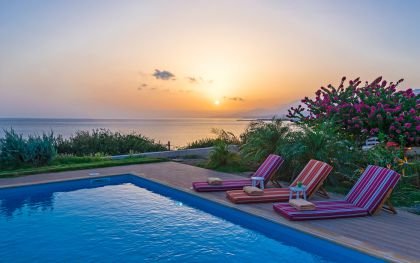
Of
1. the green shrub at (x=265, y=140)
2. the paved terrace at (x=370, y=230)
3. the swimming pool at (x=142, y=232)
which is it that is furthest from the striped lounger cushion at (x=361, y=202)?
the green shrub at (x=265, y=140)

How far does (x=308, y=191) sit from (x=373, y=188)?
1170mm

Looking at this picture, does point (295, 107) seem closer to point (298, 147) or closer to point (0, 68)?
point (298, 147)

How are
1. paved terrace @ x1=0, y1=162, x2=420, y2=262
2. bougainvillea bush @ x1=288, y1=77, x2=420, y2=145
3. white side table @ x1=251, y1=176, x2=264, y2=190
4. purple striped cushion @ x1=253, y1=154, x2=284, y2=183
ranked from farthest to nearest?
bougainvillea bush @ x1=288, y1=77, x2=420, y2=145, purple striped cushion @ x1=253, y1=154, x2=284, y2=183, white side table @ x1=251, y1=176, x2=264, y2=190, paved terrace @ x1=0, y1=162, x2=420, y2=262

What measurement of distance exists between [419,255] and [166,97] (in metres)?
34.7

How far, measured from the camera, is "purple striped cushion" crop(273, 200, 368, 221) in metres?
5.40

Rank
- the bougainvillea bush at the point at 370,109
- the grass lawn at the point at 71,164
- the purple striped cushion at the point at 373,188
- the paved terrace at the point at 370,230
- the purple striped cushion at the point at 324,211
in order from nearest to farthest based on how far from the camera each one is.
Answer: the paved terrace at the point at 370,230 < the purple striped cushion at the point at 324,211 < the purple striped cushion at the point at 373,188 < the grass lawn at the point at 71,164 < the bougainvillea bush at the point at 370,109

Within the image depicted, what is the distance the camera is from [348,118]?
11492mm

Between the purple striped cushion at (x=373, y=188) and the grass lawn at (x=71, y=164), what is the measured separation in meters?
7.95

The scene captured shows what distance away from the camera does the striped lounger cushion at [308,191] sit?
650 cm

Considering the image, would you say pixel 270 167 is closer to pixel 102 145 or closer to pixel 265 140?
pixel 265 140

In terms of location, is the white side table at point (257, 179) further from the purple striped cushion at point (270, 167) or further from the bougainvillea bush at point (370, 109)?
the bougainvillea bush at point (370, 109)

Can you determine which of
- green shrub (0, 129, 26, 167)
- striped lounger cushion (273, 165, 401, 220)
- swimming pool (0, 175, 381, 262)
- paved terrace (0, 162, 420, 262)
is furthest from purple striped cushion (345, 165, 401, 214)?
green shrub (0, 129, 26, 167)

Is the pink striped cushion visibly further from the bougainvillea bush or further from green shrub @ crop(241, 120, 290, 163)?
the bougainvillea bush

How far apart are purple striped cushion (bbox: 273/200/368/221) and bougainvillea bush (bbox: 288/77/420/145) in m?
4.98
